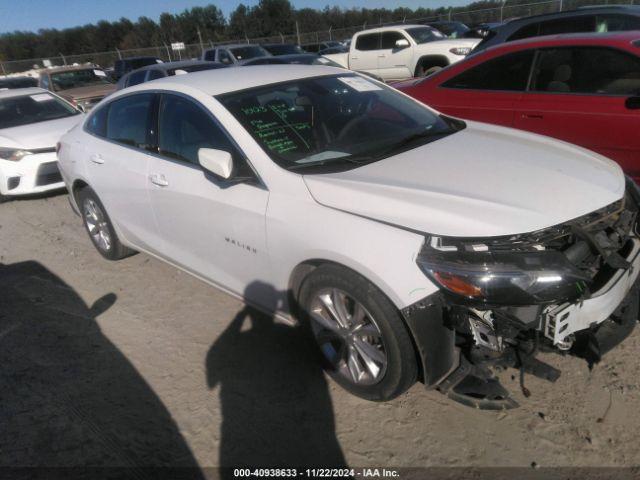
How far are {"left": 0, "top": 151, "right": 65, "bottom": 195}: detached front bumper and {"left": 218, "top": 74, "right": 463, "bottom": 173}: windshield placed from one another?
15.9 ft

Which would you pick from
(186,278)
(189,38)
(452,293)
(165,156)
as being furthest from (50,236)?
(189,38)

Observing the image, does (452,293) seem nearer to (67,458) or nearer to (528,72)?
(67,458)

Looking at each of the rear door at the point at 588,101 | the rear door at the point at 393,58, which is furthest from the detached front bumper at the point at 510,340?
the rear door at the point at 393,58

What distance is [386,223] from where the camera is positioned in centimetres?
229

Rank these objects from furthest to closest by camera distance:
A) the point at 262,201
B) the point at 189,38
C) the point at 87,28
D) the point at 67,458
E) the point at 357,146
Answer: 1. the point at 87,28
2. the point at 189,38
3. the point at 357,146
4. the point at 262,201
5. the point at 67,458

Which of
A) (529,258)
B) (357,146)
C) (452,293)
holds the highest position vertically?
(357,146)

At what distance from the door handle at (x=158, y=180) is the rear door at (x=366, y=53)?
451 inches

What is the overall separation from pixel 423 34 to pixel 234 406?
510 inches

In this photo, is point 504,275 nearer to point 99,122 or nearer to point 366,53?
point 99,122

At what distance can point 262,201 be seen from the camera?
2.71m

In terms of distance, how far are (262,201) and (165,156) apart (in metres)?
1.12

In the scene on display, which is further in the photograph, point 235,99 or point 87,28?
point 87,28

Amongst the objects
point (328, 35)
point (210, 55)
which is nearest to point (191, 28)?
point (328, 35)

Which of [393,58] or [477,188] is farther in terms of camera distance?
[393,58]
